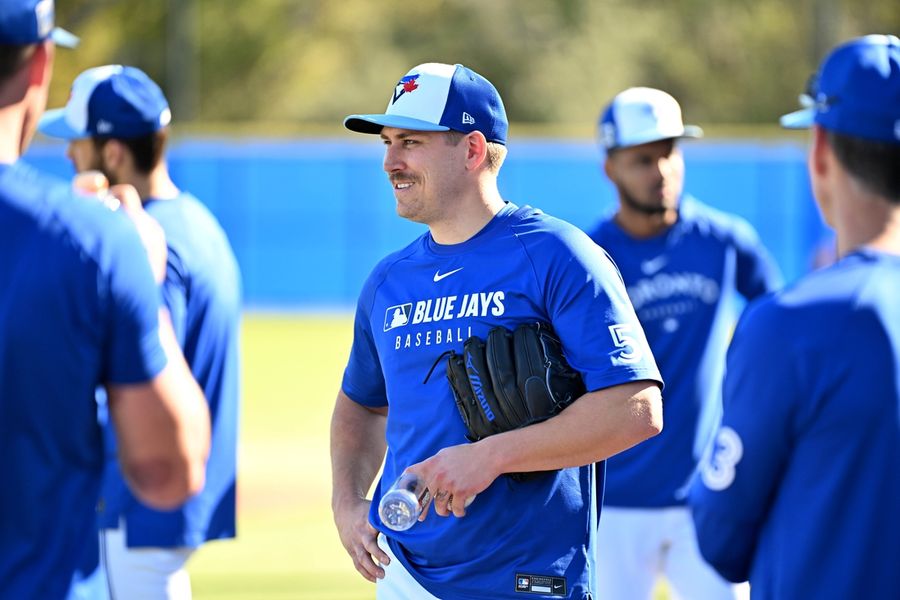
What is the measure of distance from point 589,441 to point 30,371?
A: 64.5 inches

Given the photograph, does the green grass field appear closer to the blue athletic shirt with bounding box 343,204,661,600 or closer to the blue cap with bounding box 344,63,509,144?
the blue athletic shirt with bounding box 343,204,661,600

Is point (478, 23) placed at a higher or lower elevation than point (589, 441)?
higher

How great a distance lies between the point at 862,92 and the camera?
2.87 meters

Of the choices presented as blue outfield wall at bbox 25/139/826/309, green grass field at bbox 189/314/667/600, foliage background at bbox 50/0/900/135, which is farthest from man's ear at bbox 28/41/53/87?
foliage background at bbox 50/0/900/135

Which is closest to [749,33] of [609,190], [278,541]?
[609,190]

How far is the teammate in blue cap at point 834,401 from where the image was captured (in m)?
2.74

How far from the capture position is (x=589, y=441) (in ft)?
12.2

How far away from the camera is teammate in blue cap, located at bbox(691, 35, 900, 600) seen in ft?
8.99

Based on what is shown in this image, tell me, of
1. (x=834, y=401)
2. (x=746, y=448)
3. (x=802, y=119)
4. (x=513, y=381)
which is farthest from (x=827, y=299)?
(x=513, y=381)

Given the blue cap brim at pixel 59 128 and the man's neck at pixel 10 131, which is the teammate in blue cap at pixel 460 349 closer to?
the blue cap brim at pixel 59 128

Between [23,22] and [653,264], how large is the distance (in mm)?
4055

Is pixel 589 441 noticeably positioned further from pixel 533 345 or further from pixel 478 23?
pixel 478 23

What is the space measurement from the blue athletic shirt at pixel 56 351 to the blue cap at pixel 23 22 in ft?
0.96

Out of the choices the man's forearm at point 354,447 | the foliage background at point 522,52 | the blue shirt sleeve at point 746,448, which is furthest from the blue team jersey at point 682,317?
the foliage background at point 522,52
